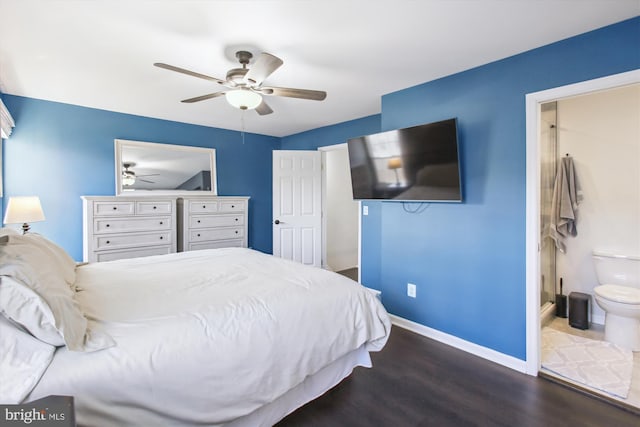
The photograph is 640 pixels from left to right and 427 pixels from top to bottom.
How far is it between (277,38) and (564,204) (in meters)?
3.18

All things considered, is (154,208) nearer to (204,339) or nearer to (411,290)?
(204,339)

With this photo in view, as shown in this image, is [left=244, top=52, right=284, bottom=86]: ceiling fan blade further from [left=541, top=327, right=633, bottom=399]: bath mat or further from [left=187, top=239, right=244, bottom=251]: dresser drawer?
[left=541, top=327, right=633, bottom=399]: bath mat

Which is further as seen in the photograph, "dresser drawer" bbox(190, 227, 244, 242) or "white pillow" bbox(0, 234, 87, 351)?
"dresser drawer" bbox(190, 227, 244, 242)

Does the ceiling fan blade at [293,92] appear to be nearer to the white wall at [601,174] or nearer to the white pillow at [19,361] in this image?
the white pillow at [19,361]

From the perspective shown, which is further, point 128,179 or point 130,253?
point 128,179

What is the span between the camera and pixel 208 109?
3645 mm

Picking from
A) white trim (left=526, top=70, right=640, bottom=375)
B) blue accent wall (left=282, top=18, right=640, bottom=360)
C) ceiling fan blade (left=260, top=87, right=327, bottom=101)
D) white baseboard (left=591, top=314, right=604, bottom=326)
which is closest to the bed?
blue accent wall (left=282, top=18, right=640, bottom=360)

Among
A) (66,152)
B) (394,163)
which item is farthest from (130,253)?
(394,163)

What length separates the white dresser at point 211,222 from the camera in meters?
3.93

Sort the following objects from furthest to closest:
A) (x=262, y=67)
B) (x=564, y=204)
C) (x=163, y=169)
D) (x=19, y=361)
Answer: (x=163, y=169) < (x=564, y=204) < (x=262, y=67) < (x=19, y=361)

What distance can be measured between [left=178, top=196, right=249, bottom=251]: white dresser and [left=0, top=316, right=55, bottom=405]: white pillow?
2.92 meters

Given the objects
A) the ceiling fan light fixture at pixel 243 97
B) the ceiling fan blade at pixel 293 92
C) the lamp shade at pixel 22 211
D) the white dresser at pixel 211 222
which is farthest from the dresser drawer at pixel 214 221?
the ceiling fan blade at pixel 293 92

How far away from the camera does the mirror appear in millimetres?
3760

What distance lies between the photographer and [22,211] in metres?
2.64
